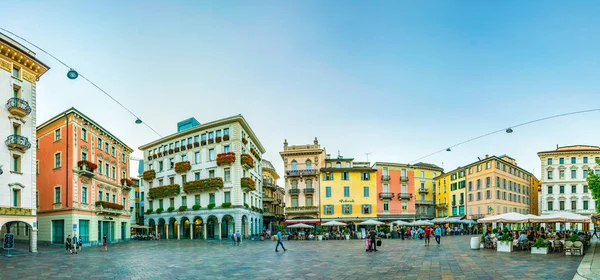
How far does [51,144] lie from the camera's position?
4109 centimetres

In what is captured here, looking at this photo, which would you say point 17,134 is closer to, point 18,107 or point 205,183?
point 18,107

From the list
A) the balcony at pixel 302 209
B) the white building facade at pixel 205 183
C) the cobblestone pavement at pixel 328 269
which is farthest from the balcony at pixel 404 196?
the cobblestone pavement at pixel 328 269

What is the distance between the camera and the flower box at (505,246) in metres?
24.5

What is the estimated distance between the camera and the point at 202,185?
2138 inches

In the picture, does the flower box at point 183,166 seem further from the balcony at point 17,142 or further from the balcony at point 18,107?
the balcony at point 18,107

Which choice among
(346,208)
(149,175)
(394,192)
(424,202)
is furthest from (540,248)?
(424,202)

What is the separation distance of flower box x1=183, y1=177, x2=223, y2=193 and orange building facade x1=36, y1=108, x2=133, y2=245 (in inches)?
417

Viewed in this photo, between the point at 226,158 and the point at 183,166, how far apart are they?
7858mm

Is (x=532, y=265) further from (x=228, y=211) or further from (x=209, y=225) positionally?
(x=209, y=225)

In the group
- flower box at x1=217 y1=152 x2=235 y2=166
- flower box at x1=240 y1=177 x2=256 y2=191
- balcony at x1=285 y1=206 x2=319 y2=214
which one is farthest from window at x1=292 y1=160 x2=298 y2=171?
flower box at x1=217 y1=152 x2=235 y2=166

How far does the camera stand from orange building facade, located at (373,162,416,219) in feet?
219

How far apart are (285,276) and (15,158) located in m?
23.2

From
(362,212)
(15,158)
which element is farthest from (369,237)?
(362,212)

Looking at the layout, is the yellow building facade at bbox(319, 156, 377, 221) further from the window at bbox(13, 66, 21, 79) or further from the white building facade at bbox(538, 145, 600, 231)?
the window at bbox(13, 66, 21, 79)
